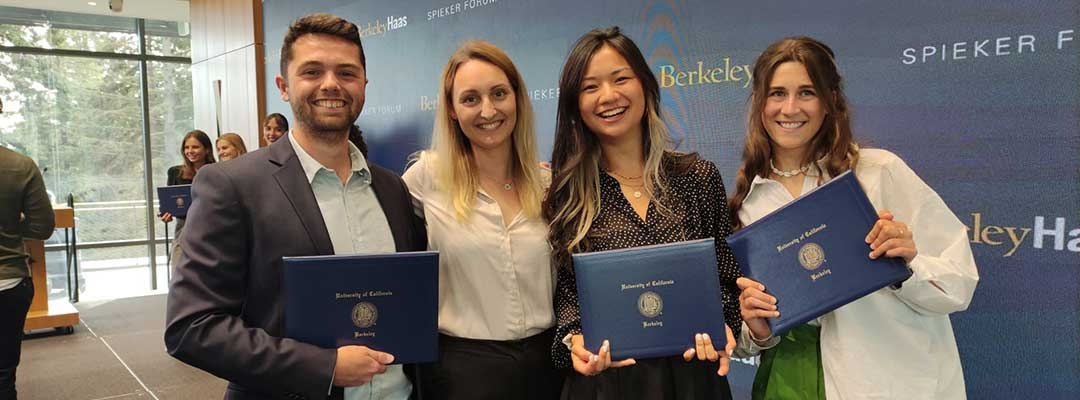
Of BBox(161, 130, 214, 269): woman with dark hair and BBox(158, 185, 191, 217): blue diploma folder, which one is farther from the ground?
BBox(161, 130, 214, 269): woman with dark hair

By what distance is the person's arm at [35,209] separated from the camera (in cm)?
354

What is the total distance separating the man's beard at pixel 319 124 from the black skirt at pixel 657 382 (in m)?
0.87

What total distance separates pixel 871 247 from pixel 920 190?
0.25 meters

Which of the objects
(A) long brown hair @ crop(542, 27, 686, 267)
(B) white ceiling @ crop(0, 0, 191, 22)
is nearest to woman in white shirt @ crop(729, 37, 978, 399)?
(A) long brown hair @ crop(542, 27, 686, 267)

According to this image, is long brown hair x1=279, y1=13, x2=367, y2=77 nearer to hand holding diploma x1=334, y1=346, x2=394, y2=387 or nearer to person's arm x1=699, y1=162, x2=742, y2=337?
hand holding diploma x1=334, y1=346, x2=394, y2=387

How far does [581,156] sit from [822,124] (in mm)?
614

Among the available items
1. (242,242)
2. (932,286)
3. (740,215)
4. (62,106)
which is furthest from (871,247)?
(62,106)

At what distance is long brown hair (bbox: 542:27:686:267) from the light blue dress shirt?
0.44 meters

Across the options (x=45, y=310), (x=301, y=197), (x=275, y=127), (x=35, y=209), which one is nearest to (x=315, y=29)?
(x=301, y=197)

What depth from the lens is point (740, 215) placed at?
1858mm

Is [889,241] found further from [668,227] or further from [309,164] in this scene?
[309,164]

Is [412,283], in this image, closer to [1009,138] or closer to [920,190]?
[920,190]

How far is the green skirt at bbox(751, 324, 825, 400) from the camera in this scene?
5.56 ft

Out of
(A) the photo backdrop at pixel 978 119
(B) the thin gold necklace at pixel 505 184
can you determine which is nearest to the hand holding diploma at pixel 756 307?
(B) the thin gold necklace at pixel 505 184
